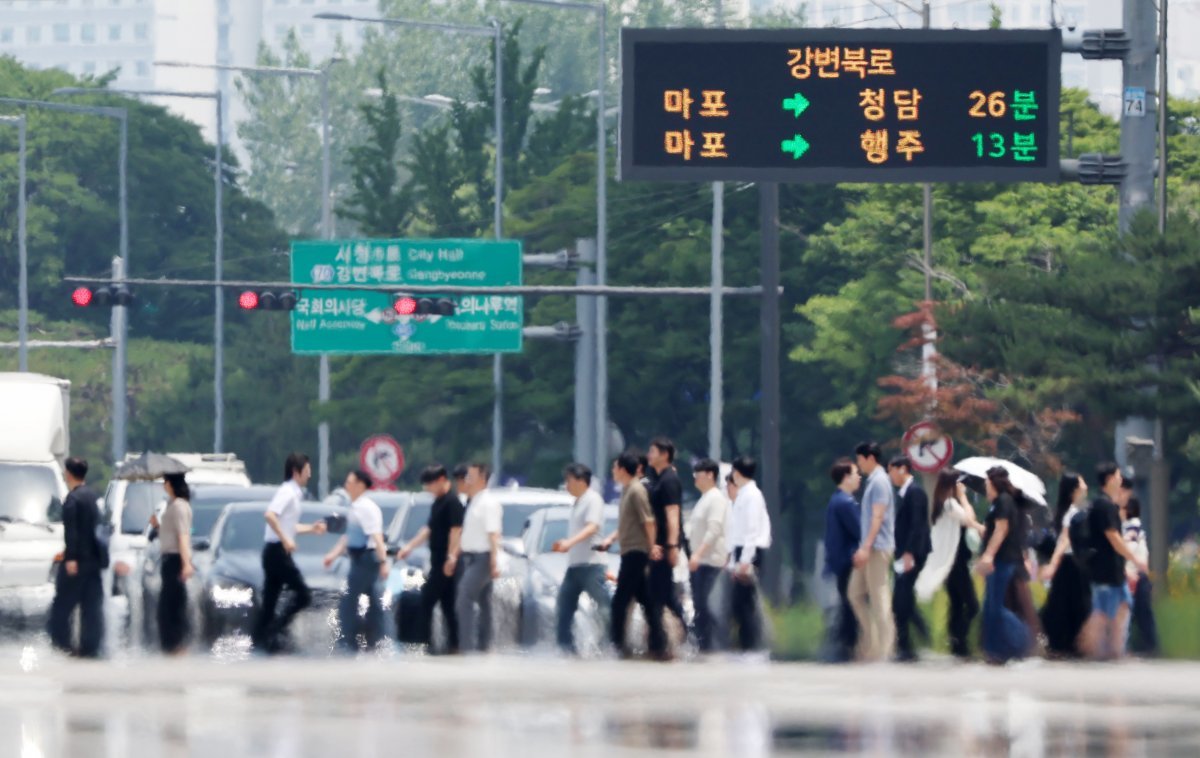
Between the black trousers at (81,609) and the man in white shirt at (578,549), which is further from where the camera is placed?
the black trousers at (81,609)

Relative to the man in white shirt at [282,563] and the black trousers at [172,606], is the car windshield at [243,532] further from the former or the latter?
the man in white shirt at [282,563]

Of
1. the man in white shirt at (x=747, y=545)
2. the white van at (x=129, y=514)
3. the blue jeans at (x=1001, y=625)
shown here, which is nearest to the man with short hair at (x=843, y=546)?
the man in white shirt at (x=747, y=545)

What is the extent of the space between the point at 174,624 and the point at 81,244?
242 ft

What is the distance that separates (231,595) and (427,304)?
70.8 feet

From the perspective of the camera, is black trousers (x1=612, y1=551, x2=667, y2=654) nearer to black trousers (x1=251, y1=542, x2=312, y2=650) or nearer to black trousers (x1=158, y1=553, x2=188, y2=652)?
black trousers (x1=251, y1=542, x2=312, y2=650)

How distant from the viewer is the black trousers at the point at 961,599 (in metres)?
23.5

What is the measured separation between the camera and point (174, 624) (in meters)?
23.9

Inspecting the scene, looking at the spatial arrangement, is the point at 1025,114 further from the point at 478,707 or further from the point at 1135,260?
the point at 478,707

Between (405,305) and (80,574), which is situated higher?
(405,305)

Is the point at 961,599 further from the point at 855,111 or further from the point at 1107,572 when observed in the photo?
the point at 855,111

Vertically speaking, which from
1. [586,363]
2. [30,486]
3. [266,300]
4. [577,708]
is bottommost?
[577,708]

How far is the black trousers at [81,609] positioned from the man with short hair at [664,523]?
397 centimetres

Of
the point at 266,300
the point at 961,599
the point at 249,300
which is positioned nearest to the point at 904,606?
the point at 961,599

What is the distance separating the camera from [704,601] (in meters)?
23.7
